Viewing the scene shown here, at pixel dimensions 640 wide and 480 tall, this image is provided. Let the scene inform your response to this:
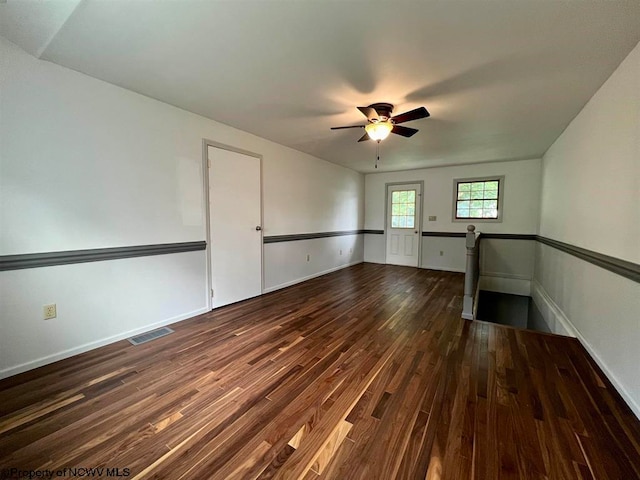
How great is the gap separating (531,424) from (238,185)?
141 inches

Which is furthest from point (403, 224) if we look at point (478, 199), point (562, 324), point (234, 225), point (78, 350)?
point (78, 350)

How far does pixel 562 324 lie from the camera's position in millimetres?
3023

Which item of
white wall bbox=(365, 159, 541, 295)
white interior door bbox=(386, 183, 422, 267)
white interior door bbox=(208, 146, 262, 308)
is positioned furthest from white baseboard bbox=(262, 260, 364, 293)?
white wall bbox=(365, 159, 541, 295)

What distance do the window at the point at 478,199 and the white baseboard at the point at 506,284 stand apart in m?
1.19

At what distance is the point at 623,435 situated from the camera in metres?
1.47

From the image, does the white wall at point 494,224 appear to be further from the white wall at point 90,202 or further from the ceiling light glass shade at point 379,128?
the white wall at point 90,202

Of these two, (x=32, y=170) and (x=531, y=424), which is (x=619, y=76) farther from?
(x=32, y=170)

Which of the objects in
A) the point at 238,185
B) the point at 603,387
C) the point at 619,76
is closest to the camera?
the point at 603,387

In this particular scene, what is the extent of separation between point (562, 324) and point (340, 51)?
363cm

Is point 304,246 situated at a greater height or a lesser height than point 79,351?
greater

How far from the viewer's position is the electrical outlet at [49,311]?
2.13 meters

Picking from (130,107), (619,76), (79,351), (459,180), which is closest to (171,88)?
(130,107)

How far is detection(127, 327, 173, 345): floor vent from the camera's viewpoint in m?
2.53

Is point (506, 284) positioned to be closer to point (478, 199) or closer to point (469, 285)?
point (478, 199)
